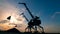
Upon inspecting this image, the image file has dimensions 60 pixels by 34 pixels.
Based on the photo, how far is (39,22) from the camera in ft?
338

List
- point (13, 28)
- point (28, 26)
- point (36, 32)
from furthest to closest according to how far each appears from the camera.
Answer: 1. point (13, 28)
2. point (28, 26)
3. point (36, 32)

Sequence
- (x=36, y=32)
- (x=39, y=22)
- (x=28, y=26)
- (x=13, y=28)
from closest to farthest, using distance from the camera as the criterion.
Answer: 1. (x=39, y=22)
2. (x=36, y=32)
3. (x=28, y=26)
4. (x=13, y=28)

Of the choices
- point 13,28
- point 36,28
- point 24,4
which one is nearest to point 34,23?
point 36,28

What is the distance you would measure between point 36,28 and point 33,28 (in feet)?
19.1

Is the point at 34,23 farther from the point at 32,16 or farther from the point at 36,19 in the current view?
the point at 32,16

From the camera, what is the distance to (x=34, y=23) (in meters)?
107

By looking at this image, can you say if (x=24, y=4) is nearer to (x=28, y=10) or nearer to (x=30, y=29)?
(x=28, y=10)

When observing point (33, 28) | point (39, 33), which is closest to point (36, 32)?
point (39, 33)

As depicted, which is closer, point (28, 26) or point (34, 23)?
point (34, 23)

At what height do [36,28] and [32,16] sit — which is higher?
[32,16]

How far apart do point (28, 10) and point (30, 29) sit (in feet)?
55.0

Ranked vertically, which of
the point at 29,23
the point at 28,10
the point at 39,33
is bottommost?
the point at 39,33

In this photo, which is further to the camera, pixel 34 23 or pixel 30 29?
pixel 30 29

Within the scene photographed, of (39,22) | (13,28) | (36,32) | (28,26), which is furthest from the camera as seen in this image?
(13,28)
